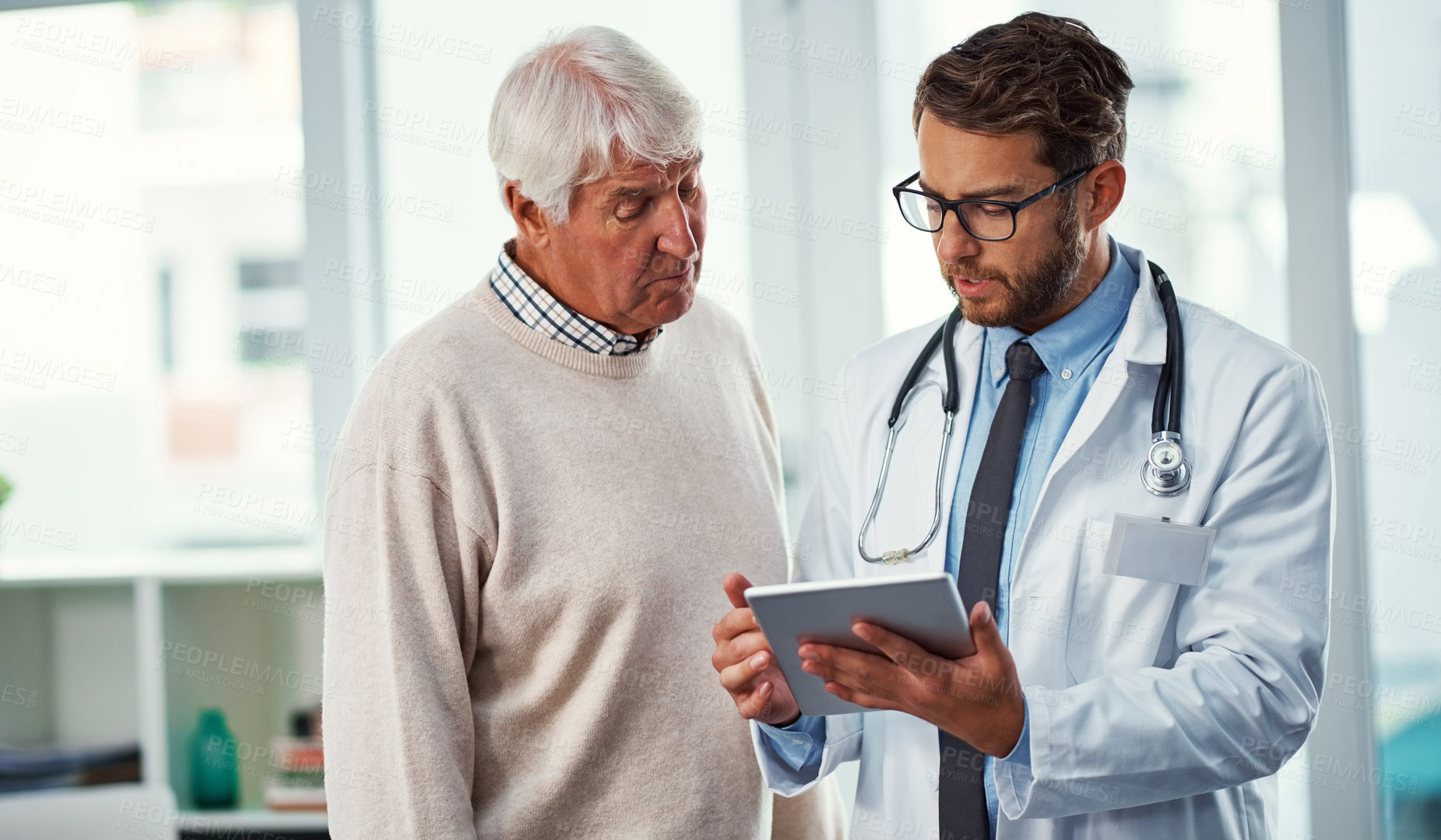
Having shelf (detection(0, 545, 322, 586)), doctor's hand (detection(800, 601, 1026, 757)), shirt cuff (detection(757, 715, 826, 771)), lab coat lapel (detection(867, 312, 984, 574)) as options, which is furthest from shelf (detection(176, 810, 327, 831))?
doctor's hand (detection(800, 601, 1026, 757))

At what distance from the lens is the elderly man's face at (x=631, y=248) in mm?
1461

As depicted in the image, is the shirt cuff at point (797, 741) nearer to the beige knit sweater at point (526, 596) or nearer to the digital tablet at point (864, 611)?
the beige knit sweater at point (526, 596)

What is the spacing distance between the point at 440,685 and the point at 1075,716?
2.47 ft

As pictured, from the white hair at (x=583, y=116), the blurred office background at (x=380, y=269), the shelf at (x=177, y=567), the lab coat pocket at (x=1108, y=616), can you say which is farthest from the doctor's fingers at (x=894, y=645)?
the shelf at (x=177, y=567)

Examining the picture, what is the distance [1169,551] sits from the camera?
125cm

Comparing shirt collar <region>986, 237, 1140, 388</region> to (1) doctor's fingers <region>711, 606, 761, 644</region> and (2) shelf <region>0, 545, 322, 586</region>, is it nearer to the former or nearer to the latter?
(1) doctor's fingers <region>711, 606, 761, 644</region>

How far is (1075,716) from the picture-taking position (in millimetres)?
1193

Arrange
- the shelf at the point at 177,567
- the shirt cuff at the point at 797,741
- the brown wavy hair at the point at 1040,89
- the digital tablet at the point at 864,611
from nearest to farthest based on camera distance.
Result: the digital tablet at the point at 864,611, the brown wavy hair at the point at 1040,89, the shirt cuff at the point at 797,741, the shelf at the point at 177,567

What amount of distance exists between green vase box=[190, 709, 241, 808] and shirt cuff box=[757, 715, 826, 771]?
1.93 metres

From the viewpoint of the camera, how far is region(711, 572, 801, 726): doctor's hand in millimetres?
1277

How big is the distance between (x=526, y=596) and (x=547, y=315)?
389 mm

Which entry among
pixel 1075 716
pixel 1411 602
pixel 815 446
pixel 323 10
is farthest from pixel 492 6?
pixel 1411 602

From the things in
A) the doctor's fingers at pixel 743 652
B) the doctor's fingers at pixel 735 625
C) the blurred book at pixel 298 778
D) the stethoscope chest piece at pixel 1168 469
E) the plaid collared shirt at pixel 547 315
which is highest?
the plaid collared shirt at pixel 547 315

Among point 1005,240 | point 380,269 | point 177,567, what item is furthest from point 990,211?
point 177,567
